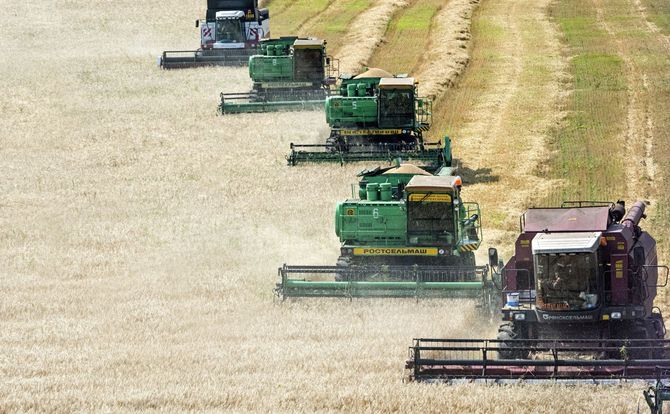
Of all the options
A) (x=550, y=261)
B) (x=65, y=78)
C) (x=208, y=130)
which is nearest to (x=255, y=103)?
(x=208, y=130)

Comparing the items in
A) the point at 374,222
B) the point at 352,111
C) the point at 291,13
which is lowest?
the point at 374,222

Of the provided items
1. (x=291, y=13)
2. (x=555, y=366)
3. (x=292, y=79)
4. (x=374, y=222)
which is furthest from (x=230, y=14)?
(x=555, y=366)

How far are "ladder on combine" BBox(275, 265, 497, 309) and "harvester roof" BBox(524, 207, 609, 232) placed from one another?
356 cm

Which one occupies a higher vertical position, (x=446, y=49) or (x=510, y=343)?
(x=446, y=49)

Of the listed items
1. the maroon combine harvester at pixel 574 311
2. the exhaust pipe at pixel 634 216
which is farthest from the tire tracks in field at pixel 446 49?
the maroon combine harvester at pixel 574 311

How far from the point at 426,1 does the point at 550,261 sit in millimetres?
54142

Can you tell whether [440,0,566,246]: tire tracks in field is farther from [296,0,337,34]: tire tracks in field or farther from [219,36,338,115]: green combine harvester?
[296,0,337,34]: tire tracks in field

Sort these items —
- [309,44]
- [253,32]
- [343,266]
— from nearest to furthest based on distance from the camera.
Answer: [343,266], [309,44], [253,32]

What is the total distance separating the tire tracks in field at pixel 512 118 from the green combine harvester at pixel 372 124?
1796mm

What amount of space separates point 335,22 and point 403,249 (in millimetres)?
43981

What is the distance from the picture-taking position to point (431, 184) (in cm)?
2844

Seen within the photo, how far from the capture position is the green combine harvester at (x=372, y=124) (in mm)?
43469

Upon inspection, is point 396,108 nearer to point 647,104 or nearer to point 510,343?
point 647,104

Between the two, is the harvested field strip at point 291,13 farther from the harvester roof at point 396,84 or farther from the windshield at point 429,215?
the windshield at point 429,215
